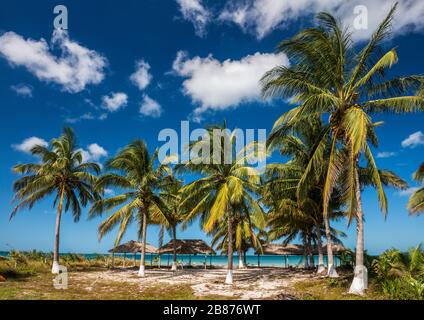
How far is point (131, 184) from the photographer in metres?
19.2

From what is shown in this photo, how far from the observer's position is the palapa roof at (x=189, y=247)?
2995 centimetres

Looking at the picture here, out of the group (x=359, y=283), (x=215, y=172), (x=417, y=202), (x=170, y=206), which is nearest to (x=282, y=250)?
(x=170, y=206)

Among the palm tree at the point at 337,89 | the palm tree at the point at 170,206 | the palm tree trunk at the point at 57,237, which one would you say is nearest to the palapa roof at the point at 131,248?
the palm tree at the point at 170,206

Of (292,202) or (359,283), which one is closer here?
(359,283)

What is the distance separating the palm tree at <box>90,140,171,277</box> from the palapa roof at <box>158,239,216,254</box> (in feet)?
34.7

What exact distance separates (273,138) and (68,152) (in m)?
15.1

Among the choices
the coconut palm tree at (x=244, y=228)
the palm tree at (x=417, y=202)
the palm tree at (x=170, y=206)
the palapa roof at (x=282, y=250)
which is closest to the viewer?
the coconut palm tree at (x=244, y=228)

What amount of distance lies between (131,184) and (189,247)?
13.3m

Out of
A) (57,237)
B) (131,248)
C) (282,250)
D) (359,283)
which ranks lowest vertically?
(282,250)

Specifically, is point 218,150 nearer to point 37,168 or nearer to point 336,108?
point 336,108

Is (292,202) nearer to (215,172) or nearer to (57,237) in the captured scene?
(215,172)

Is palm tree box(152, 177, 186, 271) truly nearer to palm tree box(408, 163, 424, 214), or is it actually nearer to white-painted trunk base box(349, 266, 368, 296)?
white-painted trunk base box(349, 266, 368, 296)

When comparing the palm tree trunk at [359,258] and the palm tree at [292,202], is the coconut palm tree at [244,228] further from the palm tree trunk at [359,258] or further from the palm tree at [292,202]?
the palm tree trunk at [359,258]

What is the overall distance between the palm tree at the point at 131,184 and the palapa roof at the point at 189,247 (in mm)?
10589
